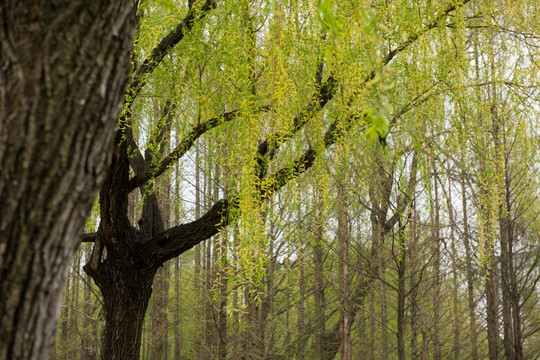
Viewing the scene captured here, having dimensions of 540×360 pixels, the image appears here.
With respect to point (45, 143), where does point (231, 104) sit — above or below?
above

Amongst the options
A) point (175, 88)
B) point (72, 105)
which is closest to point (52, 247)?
point (72, 105)

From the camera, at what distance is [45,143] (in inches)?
52.6

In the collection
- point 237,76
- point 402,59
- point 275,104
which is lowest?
point 275,104

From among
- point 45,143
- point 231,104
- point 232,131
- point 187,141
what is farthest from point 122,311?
point 45,143

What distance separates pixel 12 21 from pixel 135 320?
3734 millimetres

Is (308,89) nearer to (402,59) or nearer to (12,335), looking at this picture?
(402,59)

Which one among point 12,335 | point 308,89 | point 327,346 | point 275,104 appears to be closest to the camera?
point 12,335

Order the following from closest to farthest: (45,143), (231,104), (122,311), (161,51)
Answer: (45,143), (231,104), (161,51), (122,311)

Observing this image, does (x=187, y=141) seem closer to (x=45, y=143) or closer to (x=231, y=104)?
(x=231, y=104)


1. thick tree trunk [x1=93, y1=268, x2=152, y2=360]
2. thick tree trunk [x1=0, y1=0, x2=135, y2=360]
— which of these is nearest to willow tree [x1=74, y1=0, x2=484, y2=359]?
thick tree trunk [x1=93, y1=268, x2=152, y2=360]

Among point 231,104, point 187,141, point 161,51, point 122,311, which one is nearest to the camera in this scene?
point 231,104

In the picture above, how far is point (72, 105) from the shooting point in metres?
1.37

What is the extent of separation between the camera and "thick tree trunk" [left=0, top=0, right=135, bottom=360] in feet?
4.32

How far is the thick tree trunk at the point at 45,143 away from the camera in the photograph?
132 cm
